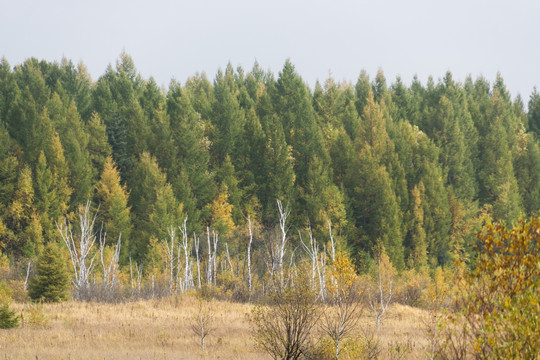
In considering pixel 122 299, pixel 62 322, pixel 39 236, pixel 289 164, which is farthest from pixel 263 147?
pixel 62 322

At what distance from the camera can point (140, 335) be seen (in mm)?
22250

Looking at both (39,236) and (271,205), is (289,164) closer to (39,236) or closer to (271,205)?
(271,205)

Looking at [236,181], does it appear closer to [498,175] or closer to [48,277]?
[48,277]

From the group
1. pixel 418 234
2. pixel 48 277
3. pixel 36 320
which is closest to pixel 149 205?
pixel 48 277

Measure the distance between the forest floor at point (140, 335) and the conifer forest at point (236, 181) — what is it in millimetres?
11818

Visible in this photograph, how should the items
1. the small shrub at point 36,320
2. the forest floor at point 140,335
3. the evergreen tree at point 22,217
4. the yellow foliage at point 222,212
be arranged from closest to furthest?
the forest floor at point 140,335 → the small shrub at point 36,320 → the evergreen tree at point 22,217 → the yellow foliage at point 222,212

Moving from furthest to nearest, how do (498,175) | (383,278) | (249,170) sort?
1. (498,175)
2. (249,170)
3. (383,278)

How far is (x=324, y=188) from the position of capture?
54.7m

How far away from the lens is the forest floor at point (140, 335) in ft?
60.1

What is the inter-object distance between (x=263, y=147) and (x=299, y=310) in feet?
145

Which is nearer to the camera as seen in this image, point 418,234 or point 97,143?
point 418,234

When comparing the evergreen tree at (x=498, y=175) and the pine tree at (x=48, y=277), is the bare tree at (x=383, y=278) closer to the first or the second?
the evergreen tree at (x=498, y=175)

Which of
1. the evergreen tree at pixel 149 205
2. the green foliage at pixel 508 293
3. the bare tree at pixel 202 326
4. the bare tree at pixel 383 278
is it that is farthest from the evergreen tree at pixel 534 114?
the green foliage at pixel 508 293

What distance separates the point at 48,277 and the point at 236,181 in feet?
89.4
